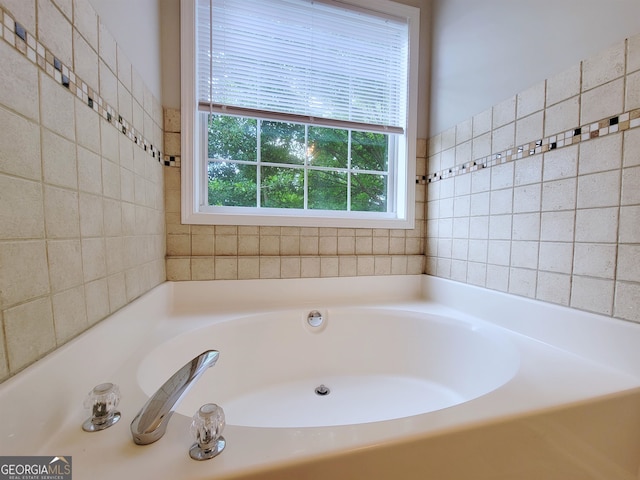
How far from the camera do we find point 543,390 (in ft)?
2.44

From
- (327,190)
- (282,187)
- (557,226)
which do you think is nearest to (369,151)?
(327,190)

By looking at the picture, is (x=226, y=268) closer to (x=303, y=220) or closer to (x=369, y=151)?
(x=303, y=220)

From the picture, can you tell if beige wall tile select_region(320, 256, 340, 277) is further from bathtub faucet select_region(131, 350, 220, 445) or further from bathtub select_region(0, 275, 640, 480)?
bathtub faucet select_region(131, 350, 220, 445)

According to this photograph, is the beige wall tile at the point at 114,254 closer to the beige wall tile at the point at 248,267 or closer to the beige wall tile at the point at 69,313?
the beige wall tile at the point at 69,313

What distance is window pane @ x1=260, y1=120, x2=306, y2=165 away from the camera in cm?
169

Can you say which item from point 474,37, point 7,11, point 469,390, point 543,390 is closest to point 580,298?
point 543,390

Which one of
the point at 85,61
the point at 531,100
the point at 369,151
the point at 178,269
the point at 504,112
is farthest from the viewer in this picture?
the point at 369,151

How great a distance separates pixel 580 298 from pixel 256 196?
4.97 ft

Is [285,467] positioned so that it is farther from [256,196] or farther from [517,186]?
[256,196]

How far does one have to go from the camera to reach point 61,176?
67cm

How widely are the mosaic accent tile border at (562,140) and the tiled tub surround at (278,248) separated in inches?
19.0

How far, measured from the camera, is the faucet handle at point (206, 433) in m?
0.50

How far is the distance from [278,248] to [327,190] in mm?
493

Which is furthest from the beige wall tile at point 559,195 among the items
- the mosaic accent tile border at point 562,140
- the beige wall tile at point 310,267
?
the beige wall tile at point 310,267
